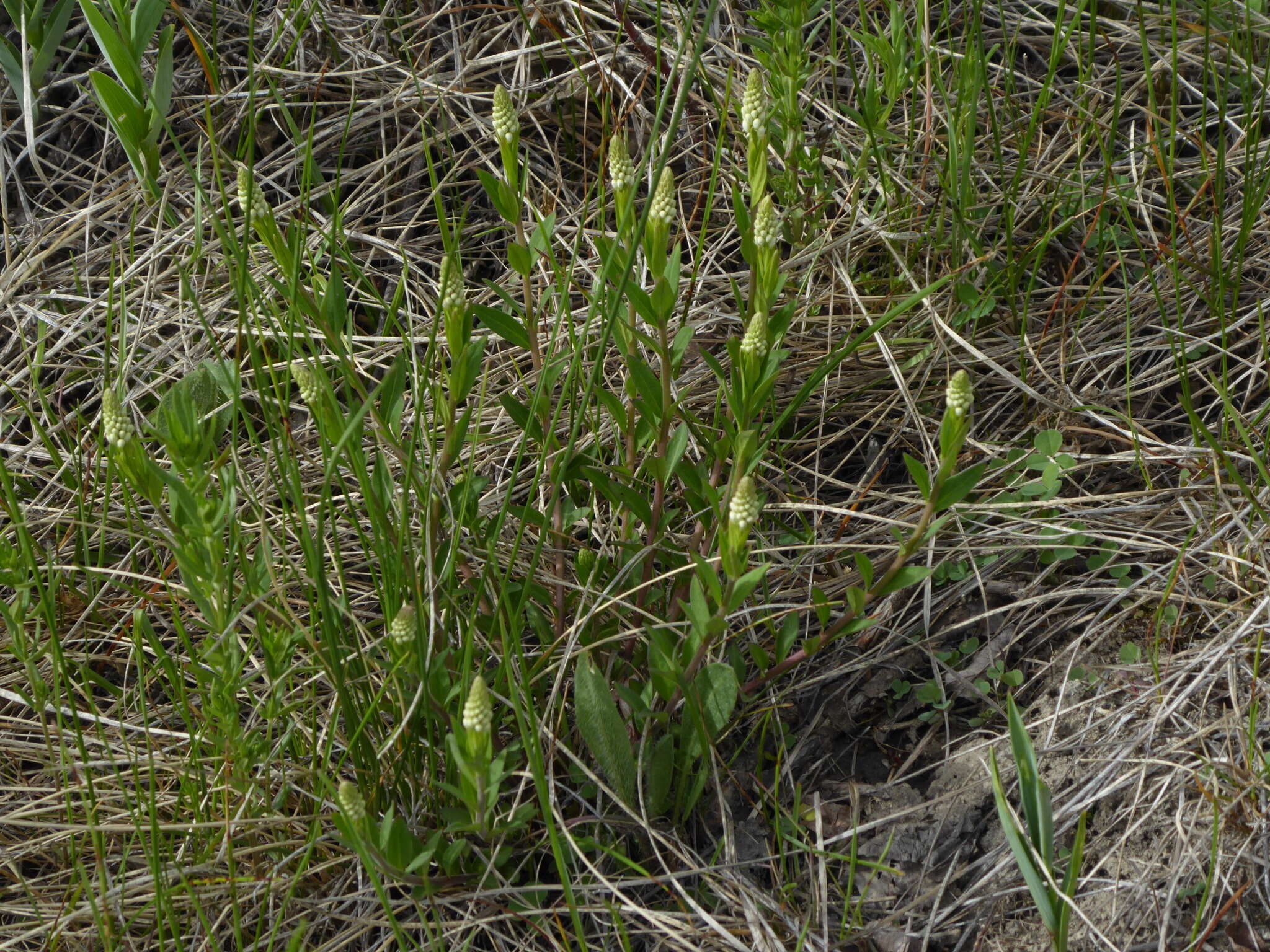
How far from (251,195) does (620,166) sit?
57 centimetres

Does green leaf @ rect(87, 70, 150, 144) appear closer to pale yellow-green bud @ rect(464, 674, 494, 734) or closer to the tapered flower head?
the tapered flower head

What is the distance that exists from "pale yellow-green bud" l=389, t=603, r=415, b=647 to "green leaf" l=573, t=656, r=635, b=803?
0.96ft

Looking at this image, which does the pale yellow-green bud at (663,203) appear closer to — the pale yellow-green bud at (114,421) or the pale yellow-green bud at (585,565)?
the pale yellow-green bud at (585,565)

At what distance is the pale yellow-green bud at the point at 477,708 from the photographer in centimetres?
143

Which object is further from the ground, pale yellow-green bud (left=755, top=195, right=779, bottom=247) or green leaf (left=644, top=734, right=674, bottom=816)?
pale yellow-green bud (left=755, top=195, right=779, bottom=247)

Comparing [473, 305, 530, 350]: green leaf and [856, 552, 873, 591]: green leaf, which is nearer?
[856, 552, 873, 591]: green leaf

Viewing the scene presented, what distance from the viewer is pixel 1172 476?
7.08ft

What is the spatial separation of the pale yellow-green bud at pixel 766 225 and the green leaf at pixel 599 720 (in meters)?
0.71

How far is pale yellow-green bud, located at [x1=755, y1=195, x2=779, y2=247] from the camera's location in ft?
5.37

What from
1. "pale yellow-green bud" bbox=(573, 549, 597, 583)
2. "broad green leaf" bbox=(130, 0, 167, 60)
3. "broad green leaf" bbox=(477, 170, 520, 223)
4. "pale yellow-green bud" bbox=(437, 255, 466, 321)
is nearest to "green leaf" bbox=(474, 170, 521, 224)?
"broad green leaf" bbox=(477, 170, 520, 223)

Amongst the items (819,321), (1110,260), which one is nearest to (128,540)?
(819,321)

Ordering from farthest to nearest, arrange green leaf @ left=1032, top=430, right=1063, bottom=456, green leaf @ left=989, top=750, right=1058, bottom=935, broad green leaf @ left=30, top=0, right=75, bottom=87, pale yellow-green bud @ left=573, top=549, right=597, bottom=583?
broad green leaf @ left=30, top=0, right=75, bottom=87 < green leaf @ left=1032, top=430, right=1063, bottom=456 < pale yellow-green bud @ left=573, top=549, right=597, bottom=583 < green leaf @ left=989, top=750, right=1058, bottom=935

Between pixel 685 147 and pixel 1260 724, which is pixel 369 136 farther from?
pixel 1260 724

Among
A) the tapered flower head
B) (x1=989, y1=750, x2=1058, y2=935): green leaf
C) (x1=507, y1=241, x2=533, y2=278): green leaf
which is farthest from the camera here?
(x1=507, y1=241, x2=533, y2=278): green leaf
